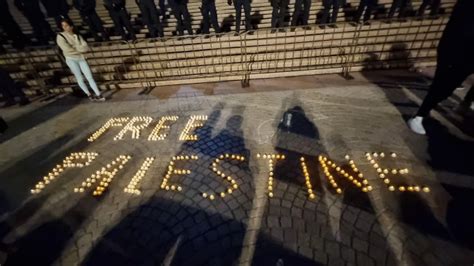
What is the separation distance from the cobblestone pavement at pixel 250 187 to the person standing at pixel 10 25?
393 centimetres

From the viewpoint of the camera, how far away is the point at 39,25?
895cm

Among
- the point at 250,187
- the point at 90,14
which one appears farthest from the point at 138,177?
the point at 90,14

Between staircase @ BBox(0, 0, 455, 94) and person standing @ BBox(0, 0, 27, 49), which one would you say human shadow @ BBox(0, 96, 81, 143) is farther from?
person standing @ BBox(0, 0, 27, 49)

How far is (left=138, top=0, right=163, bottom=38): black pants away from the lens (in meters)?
8.32

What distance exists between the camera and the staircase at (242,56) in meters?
8.12

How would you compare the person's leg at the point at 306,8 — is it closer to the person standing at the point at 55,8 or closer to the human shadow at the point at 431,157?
the human shadow at the point at 431,157

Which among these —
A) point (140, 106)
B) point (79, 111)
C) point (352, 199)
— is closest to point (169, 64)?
point (140, 106)

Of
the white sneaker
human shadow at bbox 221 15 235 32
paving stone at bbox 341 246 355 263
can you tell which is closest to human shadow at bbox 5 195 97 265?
paving stone at bbox 341 246 355 263

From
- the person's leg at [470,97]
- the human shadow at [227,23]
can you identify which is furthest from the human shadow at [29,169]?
the person's leg at [470,97]

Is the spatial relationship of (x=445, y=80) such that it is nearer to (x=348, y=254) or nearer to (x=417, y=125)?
(x=417, y=125)

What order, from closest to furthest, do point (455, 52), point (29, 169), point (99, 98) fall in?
point (455, 52), point (29, 169), point (99, 98)

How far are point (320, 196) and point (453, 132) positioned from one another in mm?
3517

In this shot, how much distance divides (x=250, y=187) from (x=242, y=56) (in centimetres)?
540

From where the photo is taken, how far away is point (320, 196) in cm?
404
